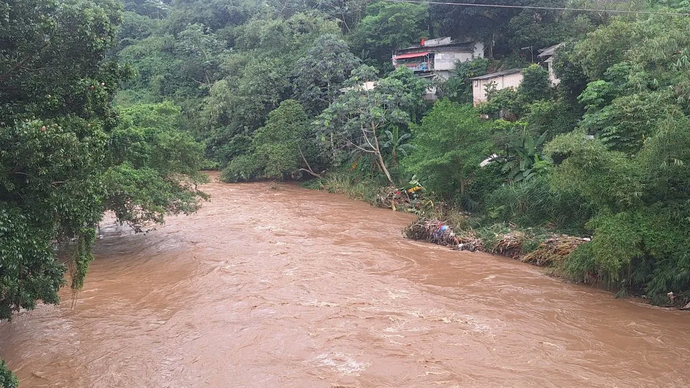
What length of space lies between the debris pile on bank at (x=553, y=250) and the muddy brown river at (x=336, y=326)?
0.40m

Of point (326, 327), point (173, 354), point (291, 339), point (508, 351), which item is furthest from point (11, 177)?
point (508, 351)

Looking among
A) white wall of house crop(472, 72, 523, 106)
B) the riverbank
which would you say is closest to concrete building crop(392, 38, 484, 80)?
white wall of house crop(472, 72, 523, 106)

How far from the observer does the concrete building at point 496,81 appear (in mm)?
23969

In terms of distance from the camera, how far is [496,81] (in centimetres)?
2483

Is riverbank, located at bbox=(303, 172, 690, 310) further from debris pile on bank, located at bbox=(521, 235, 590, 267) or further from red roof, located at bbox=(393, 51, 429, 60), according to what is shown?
red roof, located at bbox=(393, 51, 429, 60)

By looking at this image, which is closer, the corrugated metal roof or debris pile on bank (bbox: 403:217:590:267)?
debris pile on bank (bbox: 403:217:590:267)

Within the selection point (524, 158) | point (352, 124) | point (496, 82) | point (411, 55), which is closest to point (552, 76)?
point (496, 82)

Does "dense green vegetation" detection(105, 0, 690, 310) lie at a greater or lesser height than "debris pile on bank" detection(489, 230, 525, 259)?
greater

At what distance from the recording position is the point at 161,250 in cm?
1455

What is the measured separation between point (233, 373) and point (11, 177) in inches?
148

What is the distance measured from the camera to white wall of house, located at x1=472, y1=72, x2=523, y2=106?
24.0 metres

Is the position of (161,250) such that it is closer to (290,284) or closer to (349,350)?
(290,284)

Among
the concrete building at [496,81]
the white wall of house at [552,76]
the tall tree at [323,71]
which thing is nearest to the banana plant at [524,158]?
the white wall of house at [552,76]

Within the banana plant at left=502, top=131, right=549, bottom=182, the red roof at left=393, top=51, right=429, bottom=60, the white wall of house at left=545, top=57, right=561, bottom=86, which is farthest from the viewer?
the red roof at left=393, top=51, right=429, bottom=60
